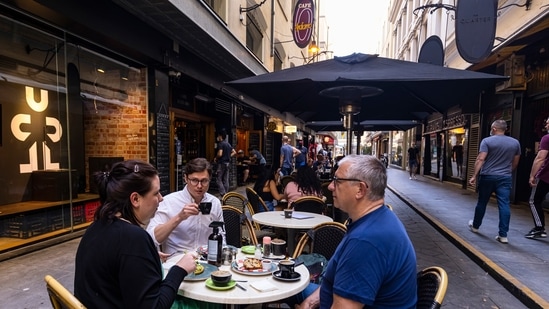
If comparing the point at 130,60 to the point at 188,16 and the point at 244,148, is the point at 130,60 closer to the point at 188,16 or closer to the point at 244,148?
the point at 188,16

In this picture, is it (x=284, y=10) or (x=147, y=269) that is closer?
(x=147, y=269)

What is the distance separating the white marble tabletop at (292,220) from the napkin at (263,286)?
1.40 metres

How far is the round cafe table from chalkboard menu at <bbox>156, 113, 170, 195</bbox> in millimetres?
3042

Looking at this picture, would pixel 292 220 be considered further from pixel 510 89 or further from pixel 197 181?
pixel 510 89

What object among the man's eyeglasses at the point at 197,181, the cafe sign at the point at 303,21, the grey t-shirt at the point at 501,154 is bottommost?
the man's eyeglasses at the point at 197,181

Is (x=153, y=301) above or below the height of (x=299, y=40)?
below

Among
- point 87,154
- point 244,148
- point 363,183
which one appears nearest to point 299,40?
point 244,148

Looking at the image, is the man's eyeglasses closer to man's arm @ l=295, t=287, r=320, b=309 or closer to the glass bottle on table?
the glass bottle on table

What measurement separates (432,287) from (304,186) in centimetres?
265

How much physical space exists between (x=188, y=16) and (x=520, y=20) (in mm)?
6879

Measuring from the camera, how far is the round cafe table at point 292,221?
3.26 meters

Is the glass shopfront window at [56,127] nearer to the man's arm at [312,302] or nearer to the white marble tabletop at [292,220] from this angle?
the white marble tabletop at [292,220]

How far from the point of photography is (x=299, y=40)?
483 inches

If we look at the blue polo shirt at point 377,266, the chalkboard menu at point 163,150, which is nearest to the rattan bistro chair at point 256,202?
the chalkboard menu at point 163,150
